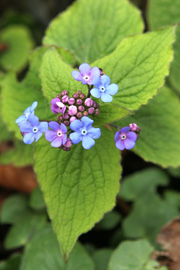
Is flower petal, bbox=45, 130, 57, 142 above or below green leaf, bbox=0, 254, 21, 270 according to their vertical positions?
above

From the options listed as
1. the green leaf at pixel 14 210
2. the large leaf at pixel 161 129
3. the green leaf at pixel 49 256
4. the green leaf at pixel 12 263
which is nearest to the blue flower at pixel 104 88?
the large leaf at pixel 161 129

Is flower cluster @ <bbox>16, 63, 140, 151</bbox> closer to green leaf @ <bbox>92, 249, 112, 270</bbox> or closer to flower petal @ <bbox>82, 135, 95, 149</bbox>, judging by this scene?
flower petal @ <bbox>82, 135, 95, 149</bbox>

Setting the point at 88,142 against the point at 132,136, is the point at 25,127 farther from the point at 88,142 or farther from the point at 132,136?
the point at 132,136

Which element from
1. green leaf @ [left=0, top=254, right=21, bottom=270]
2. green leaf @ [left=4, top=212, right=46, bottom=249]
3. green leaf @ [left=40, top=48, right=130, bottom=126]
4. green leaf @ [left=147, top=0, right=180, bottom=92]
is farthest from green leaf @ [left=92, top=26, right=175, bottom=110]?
green leaf @ [left=0, top=254, right=21, bottom=270]

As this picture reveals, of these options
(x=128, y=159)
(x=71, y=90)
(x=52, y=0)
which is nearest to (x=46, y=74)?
(x=71, y=90)

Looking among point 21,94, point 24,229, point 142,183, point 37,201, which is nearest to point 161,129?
point 142,183

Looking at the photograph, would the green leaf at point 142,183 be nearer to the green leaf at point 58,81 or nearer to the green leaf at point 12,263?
the green leaf at point 12,263
